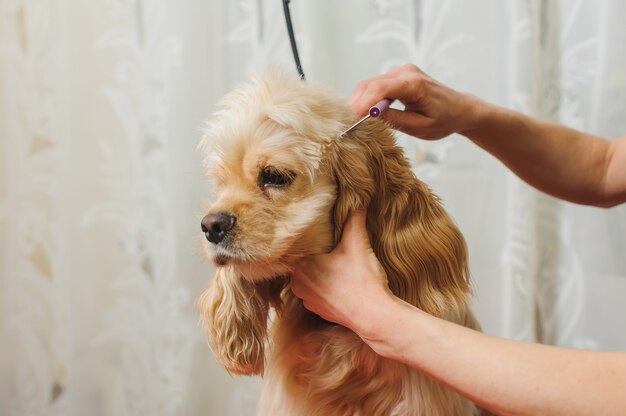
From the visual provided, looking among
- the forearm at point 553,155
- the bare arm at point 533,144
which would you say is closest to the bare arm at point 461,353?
the bare arm at point 533,144

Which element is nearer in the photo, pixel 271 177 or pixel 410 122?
pixel 271 177

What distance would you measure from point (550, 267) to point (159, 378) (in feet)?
2.99

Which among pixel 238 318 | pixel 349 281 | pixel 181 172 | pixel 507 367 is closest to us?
pixel 507 367

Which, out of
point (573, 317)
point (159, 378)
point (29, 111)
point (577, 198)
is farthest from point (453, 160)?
point (29, 111)

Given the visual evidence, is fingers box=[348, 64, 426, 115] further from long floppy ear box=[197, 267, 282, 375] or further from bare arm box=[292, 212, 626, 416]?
long floppy ear box=[197, 267, 282, 375]

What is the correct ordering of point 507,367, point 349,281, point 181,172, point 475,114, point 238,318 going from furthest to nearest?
point 181,172, point 475,114, point 238,318, point 349,281, point 507,367

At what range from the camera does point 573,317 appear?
1243 millimetres

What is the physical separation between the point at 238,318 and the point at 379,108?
0.34 m

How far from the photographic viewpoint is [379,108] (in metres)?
0.81

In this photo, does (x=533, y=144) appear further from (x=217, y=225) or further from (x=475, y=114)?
(x=217, y=225)

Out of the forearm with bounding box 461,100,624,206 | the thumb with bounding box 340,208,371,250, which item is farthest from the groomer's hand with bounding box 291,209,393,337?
the forearm with bounding box 461,100,624,206

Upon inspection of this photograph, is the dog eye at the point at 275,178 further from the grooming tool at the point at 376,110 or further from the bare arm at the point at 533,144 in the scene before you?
the bare arm at the point at 533,144

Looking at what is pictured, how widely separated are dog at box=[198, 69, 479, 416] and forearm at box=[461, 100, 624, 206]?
289 millimetres

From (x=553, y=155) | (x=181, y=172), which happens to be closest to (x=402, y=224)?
(x=553, y=155)
